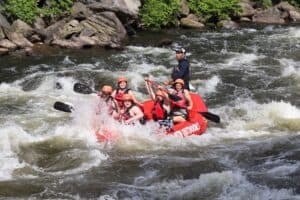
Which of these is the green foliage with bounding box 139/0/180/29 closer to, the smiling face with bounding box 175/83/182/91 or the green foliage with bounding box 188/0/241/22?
the green foliage with bounding box 188/0/241/22

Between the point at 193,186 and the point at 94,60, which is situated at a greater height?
the point at 193,186

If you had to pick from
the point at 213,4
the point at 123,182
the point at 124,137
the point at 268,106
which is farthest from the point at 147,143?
the point at 213,4

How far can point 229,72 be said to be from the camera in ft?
53.2

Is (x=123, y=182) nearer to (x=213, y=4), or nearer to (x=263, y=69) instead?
(x=263, y=69)

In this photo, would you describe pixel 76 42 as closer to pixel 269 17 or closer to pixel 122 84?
pixel 122 84

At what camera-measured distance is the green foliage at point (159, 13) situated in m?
23.1

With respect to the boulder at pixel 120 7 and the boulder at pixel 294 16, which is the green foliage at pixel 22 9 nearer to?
the boulder at pixel 120 7

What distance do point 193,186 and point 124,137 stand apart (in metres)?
2.60

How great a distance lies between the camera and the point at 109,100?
10.9m

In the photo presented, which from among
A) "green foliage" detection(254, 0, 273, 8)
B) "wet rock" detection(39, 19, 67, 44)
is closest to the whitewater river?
"wet rock" detection(39, 19, 67, 44)

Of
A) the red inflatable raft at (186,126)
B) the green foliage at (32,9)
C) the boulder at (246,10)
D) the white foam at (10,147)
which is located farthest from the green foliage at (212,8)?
the white foam at (10,147)

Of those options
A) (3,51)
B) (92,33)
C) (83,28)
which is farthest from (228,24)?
(3,51)

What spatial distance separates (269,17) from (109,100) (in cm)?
1655

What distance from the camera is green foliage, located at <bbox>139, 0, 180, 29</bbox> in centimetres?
2312
